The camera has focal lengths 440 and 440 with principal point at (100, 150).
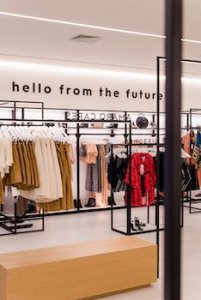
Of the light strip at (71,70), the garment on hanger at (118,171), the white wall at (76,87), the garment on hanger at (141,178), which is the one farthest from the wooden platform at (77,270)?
the light strip at (71,70)

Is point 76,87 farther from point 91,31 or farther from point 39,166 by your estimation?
point 39,166

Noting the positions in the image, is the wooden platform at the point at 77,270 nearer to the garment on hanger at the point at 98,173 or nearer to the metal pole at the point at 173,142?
the metal pole at the point at 173,142

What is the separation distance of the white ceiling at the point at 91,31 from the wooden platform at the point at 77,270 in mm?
2380

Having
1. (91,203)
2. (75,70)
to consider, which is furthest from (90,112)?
(91,203)

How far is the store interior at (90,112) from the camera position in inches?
208

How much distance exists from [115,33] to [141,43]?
34.0 inches

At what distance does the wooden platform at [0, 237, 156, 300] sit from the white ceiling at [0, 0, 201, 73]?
2.38 metres

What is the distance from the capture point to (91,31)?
645 centimetres

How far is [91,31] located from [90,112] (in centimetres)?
378

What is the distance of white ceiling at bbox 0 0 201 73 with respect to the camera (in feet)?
16.8

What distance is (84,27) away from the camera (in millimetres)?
6207

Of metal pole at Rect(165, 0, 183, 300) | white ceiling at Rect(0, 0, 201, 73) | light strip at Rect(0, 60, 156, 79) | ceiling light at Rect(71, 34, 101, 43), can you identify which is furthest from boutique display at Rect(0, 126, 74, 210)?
metal pole at Rect(165, 0, 183, 300)

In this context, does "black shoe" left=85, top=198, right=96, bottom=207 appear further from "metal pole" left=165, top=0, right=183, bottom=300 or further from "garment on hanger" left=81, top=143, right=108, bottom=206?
"metal pole" left=165, top=0, right=183, bottom=300

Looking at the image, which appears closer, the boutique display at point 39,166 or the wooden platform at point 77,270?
the wooden platform at point 77,270
